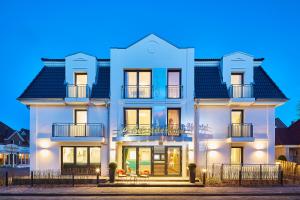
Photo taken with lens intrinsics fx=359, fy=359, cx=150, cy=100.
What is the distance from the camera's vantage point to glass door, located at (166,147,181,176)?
967 inches

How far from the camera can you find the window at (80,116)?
25.7 metres

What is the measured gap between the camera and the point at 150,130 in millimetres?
24109

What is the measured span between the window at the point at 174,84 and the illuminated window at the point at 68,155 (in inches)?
315

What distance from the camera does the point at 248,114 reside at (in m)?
25.7

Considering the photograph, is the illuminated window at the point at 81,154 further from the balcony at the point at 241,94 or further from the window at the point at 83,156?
the balcony at the point at 241,94

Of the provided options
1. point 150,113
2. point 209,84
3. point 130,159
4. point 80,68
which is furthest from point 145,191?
point 80,68

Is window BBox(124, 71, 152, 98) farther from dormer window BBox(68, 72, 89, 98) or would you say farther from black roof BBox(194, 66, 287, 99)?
black roof BBox(194, 66, 287, 99)

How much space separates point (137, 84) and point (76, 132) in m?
5.40

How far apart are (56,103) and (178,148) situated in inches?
360

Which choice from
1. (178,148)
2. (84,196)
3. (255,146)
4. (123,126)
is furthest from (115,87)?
(255,146)

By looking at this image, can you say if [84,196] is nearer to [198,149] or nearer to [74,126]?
[74,126]

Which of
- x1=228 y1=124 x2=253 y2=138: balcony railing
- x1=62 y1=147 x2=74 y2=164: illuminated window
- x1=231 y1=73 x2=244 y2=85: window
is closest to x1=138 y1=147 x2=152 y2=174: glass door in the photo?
x1=62 y1=147 x2=74 y2=164: illuminated window

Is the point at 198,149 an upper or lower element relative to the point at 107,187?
upper

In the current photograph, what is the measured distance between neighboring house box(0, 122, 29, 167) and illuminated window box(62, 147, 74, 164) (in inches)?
1125
